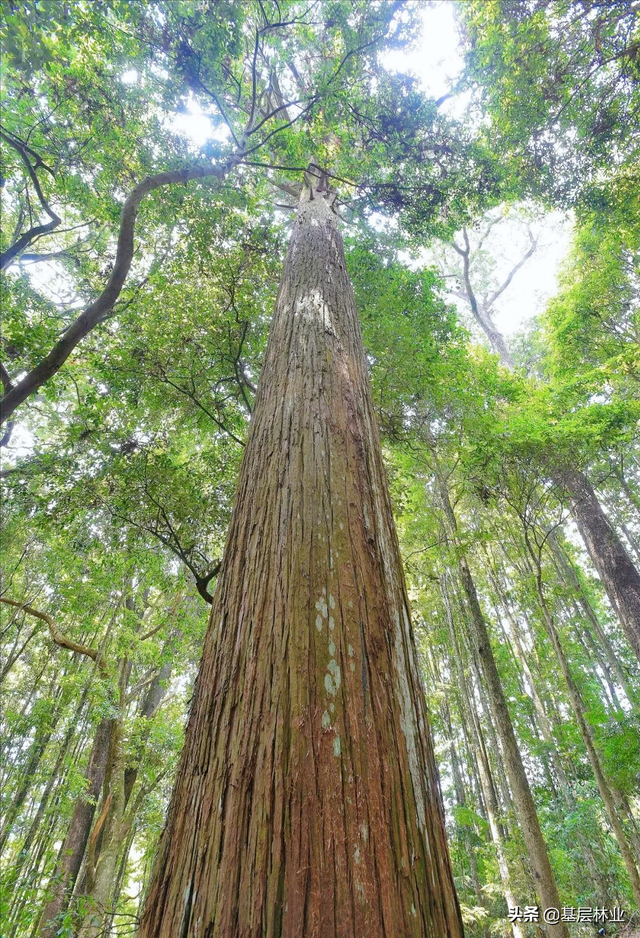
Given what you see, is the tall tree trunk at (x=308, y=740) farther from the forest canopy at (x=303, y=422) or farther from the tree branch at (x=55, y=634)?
the tree branch at (x=55, y=634)

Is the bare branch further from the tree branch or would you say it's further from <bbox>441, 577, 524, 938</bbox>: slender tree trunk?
<bbox>441, 577, 524, 938</bbox>: slender tree trunk

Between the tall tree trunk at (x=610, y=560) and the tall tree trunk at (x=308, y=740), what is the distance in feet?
20.1

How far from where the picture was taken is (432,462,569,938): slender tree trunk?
3.35 metres

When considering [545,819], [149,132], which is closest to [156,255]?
[149,132]

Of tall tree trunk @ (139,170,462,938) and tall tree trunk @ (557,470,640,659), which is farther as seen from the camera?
tall tree trunk @ (557,470,640,659)

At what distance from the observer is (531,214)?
8.06 m

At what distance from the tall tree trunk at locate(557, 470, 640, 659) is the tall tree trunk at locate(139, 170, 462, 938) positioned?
20.1ft

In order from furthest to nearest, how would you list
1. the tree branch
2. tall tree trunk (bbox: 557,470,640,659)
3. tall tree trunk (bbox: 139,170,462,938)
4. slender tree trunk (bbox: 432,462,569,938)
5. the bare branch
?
tall tree trunk (bbox: 557,470,640,659) → the tree branch → slender tree trunk (bbox: 432,462,569,938) → the bare branch → tall tree trunk (bbox: 139,170,462,938)

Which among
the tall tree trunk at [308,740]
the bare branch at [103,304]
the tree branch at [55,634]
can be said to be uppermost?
the bare branch at [103,304]

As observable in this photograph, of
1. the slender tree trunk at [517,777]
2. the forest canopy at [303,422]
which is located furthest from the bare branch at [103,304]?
the slender tree trunk at [517,777]

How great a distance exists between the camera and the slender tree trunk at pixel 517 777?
3.35m

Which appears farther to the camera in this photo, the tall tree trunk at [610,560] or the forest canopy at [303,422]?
the tall tree trunk at [610,560]

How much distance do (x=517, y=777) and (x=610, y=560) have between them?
15.7ft

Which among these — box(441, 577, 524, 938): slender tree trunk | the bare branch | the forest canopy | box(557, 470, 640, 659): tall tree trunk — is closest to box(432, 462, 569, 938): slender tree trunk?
the forest canopy
